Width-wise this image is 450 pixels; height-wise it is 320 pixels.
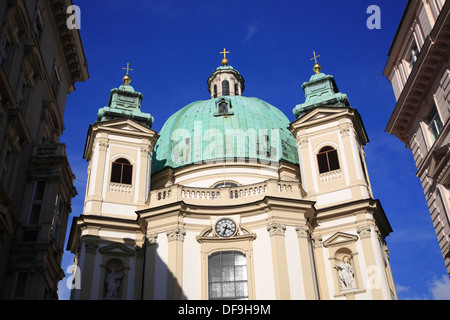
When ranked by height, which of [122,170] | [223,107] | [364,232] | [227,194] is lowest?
[364,232]

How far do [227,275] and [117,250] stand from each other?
5.72 metres

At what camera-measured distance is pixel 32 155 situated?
1897 cm

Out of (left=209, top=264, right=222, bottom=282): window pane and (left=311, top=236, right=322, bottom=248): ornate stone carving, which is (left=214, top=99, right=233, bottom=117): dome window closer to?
(left=311, top=236, right=322, bottom=248): ornate stone carving

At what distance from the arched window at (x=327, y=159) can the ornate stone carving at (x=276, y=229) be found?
522 centimetres

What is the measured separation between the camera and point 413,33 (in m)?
20.5

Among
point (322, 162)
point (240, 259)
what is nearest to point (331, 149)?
point (322, 162)

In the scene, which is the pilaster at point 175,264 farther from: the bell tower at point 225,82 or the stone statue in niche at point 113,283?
the bell tower at point 225,82

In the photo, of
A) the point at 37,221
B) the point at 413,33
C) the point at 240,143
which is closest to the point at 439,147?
the point at 413,33

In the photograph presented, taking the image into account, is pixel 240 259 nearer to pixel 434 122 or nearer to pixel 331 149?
pixel 331 149

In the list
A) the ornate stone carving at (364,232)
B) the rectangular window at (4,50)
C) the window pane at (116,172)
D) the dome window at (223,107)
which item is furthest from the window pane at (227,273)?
the rectangular window at (4,50)

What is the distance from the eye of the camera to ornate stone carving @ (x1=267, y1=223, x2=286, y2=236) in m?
26.6

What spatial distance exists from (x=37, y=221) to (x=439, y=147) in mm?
13586

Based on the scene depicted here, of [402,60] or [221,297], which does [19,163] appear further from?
[402,60]

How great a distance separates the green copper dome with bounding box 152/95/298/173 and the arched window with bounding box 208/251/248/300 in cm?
844
